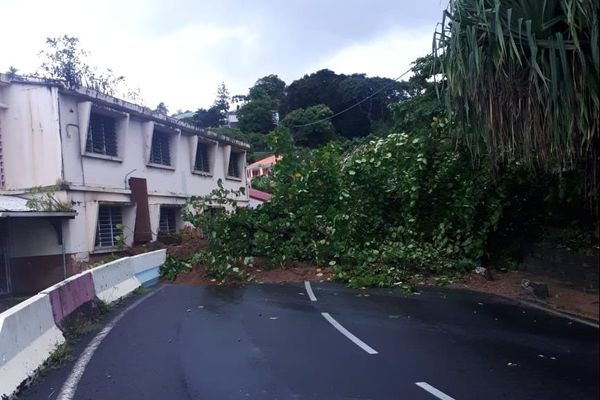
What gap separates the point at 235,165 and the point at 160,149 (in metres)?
8.33

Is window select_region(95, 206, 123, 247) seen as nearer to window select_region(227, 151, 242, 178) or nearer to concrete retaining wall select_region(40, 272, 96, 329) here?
concrete retaining wall select_region(40, 272, 96, 329)

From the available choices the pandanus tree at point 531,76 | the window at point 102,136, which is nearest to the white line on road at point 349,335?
the pandanus tree at point 531,76

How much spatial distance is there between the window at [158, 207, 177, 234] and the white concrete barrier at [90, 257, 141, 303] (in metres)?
8.60

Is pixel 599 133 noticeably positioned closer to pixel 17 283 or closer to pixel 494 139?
pixel 494 139

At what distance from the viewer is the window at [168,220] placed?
70.5 feet

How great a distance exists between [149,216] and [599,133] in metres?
17.7

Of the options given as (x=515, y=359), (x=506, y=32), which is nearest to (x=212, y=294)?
(x=515, y=359)

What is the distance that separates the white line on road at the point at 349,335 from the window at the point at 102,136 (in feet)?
36.7

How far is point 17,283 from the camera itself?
50.8ft

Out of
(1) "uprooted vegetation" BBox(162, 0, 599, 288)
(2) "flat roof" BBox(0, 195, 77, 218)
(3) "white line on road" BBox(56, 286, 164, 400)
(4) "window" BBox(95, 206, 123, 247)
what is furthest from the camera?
(4) "window" BBox(95, 206, 123, 247)

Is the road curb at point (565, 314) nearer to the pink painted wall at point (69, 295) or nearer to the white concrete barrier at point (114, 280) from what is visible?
the pink painted wall at point (69, 295)

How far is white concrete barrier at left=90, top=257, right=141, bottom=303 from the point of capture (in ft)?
33.7

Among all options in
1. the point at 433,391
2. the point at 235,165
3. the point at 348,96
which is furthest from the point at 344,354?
the point at 348,96

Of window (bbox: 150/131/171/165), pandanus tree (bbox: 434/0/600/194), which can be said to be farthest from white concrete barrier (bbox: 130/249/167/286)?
pandanus tree (bbox: 434/0/600/194)
